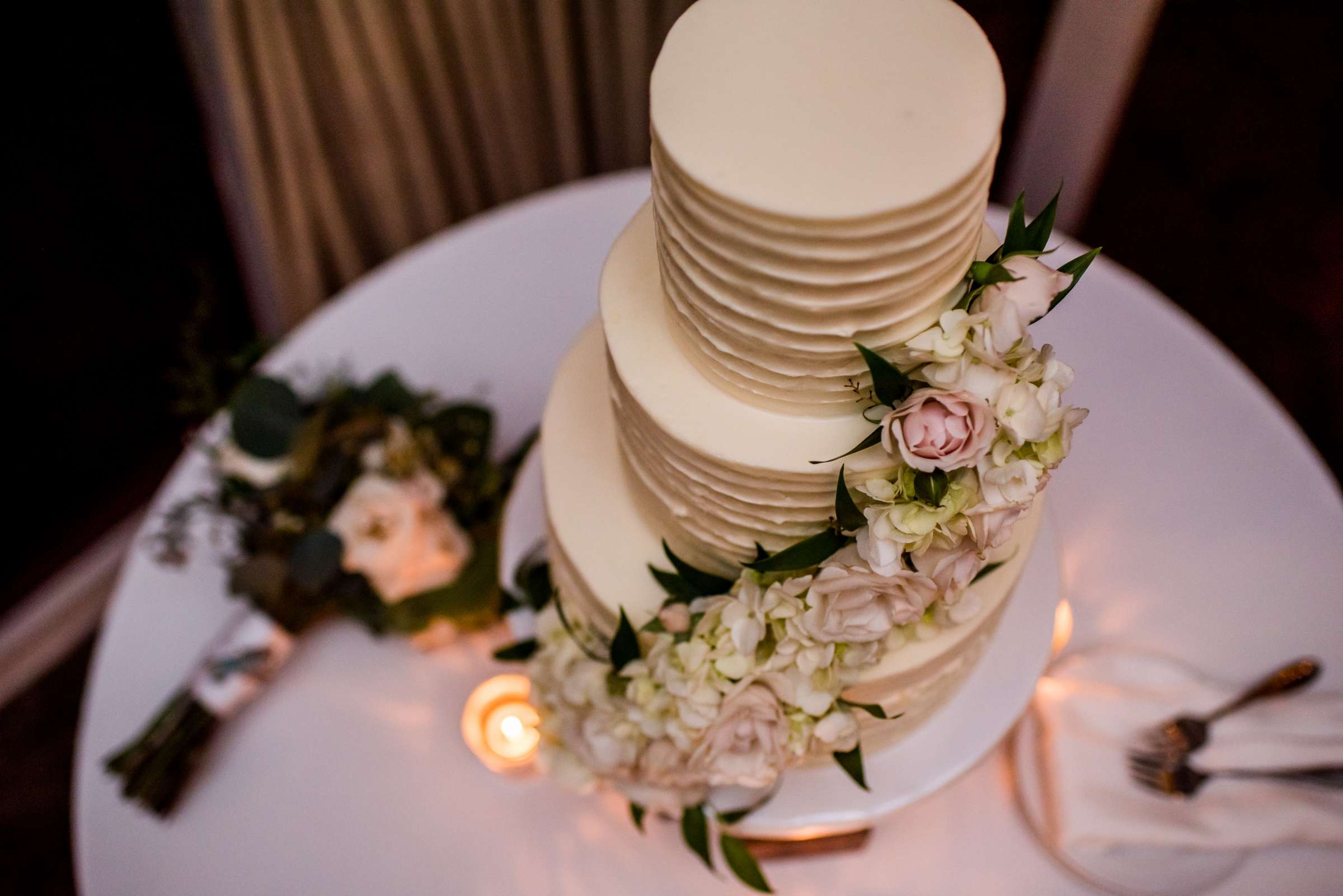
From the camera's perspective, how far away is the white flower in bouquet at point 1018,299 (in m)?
0.79

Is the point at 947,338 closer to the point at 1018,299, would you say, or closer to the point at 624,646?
the point at 1018,299

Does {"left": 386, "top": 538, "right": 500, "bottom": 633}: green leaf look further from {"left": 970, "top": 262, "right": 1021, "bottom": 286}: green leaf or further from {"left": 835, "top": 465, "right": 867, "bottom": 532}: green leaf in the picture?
{"left": 970, "top": 262, "right": 1021, "bottom": 286}: green leaf

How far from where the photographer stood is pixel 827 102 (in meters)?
0.78

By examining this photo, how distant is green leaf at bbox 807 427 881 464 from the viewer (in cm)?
82

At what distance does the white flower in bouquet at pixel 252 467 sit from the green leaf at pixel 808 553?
0.98 metres

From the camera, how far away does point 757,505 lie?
2.98 feet

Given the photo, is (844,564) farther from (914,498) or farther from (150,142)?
(150,142)

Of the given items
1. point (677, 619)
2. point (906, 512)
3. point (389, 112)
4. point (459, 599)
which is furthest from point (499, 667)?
point (389, 112)

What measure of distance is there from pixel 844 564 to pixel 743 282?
0.91 feet

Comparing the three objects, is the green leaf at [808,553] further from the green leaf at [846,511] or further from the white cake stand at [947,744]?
the white cake stand at [947,744]

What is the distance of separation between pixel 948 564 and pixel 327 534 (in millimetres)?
975

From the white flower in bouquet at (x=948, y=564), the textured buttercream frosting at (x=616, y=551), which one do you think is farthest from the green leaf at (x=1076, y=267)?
the textured buttercream frosting at (x=616, y=551)

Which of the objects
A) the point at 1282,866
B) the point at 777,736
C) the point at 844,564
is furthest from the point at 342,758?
the point at 1282,866

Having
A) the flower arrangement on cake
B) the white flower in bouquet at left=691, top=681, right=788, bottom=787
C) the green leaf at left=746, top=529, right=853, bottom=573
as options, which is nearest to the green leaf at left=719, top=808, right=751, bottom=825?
the flower arrangement on cake
